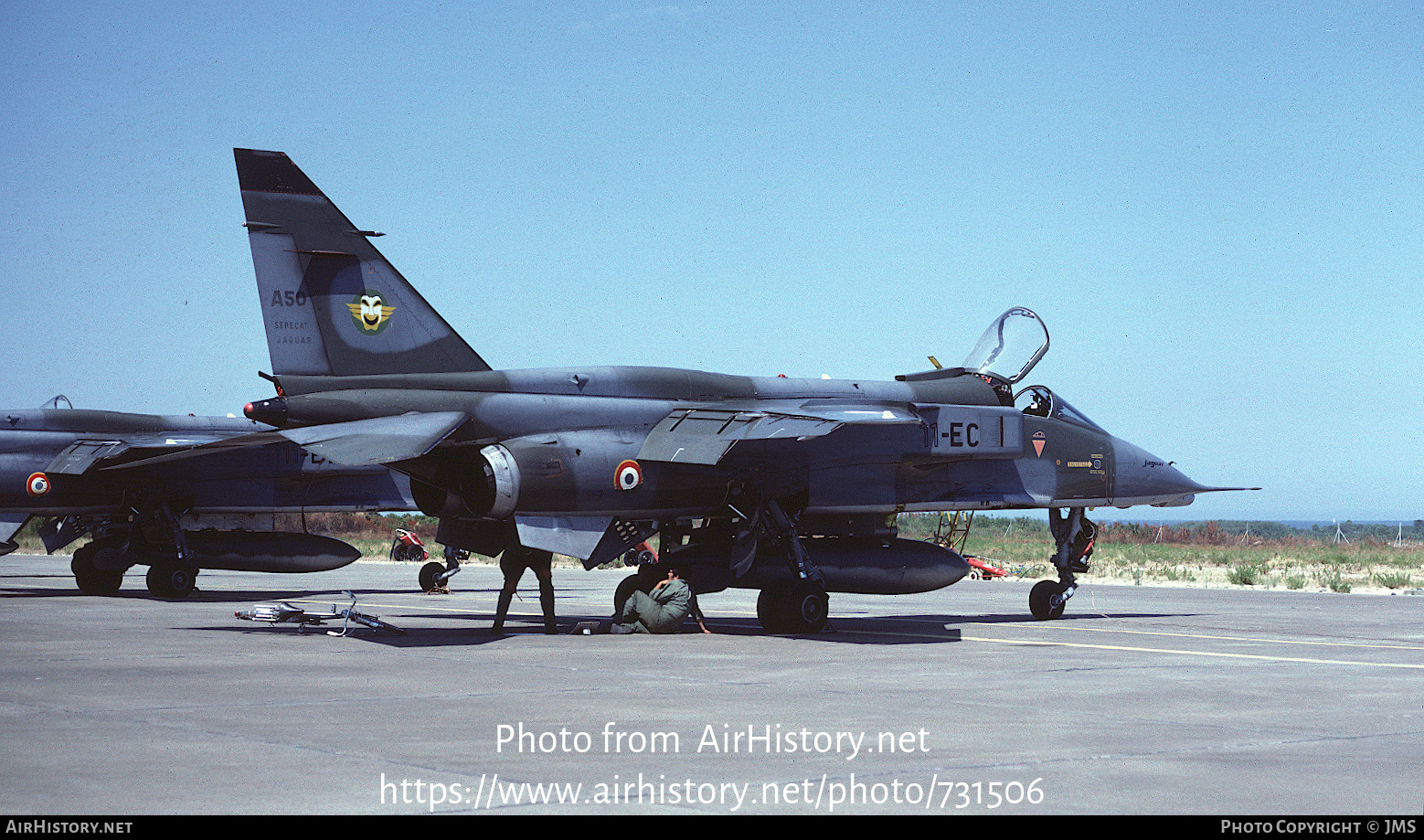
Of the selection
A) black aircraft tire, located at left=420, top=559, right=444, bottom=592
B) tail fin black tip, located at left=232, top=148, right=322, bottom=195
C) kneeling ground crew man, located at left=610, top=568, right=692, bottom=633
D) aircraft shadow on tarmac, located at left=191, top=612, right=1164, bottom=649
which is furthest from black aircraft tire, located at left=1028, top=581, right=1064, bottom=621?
black aircraft tire, located at left=420, top=559, right=444, bottom=592

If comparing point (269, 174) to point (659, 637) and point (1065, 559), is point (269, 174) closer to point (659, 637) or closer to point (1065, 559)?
point (659, 637)

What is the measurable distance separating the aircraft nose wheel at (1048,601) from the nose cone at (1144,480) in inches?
59.2

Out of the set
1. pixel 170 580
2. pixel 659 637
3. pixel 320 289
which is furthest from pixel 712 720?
pixel 170 580

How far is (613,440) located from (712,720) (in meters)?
8.23

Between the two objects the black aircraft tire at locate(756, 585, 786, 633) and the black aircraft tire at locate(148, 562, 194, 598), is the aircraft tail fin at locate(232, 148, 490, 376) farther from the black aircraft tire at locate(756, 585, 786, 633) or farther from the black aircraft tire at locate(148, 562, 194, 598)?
the black aircraft tire at locate(148, 562, 194, 598)

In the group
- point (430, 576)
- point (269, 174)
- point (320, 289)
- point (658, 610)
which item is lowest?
point (430, 576)

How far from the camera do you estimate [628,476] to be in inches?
681

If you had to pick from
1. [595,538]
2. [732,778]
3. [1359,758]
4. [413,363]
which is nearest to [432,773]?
[732,778]

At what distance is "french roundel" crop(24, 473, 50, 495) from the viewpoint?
A: 86.8 feet

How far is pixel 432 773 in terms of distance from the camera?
24.3 ft

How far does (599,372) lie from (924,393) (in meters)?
4.77

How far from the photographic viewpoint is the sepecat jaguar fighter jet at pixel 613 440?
1673 centimetres

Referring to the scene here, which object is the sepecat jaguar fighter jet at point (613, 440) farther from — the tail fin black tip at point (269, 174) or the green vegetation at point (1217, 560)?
the green vegetation at point (1217, 560)

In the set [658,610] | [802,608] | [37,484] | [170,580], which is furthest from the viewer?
[170,580]
